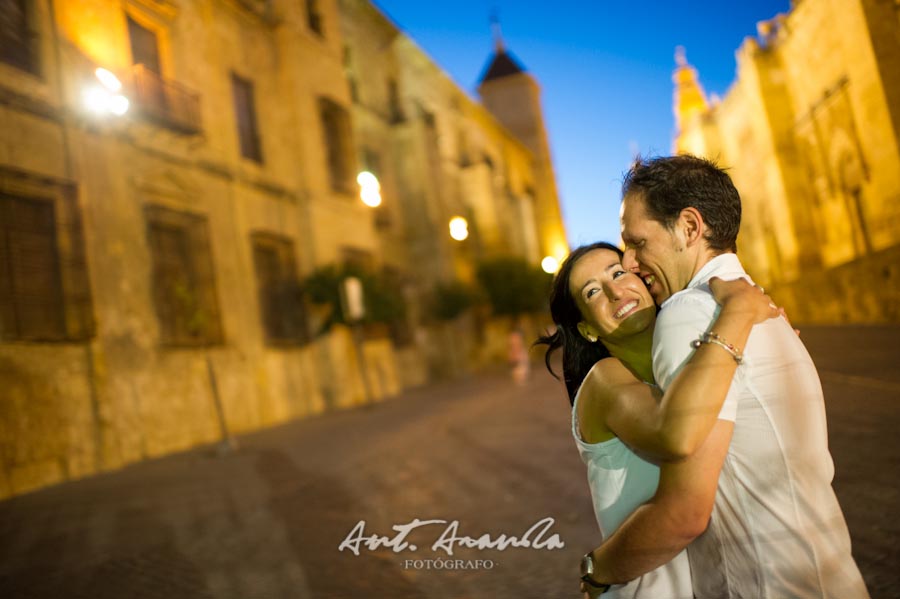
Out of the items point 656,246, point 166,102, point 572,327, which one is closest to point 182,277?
point 166,102

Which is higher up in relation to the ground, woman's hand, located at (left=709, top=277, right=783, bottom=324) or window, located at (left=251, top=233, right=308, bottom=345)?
window, located at (left=251, top=233, right=308, bottom=345)

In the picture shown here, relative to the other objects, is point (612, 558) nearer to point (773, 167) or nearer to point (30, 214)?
point (30, 214)

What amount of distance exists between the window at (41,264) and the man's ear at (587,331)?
8725mm

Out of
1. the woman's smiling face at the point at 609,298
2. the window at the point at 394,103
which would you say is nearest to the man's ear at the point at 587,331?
the woman's smiling face at the point at 609,298

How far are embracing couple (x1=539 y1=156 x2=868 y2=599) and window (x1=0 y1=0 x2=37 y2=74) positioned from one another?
10.4 meters

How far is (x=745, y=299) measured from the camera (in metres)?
1.52

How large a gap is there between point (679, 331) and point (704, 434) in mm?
252

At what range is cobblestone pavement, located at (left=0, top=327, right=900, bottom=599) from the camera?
12.5 feet

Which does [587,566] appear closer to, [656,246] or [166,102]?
[656,246]

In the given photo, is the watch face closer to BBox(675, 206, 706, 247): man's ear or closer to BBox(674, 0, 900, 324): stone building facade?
BBox(675, 206, 706, 247): man's ear

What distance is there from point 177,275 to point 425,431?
563 centimetres

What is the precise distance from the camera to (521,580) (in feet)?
12.2

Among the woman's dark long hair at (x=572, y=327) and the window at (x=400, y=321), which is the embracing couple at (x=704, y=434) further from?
the window at (x=400, y=321)

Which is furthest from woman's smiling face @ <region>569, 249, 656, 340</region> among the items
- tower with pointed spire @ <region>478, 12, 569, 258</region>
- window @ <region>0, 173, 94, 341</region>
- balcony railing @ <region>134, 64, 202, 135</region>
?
tower with pointed spire @ <region>478, 12, 569, 258</region>
